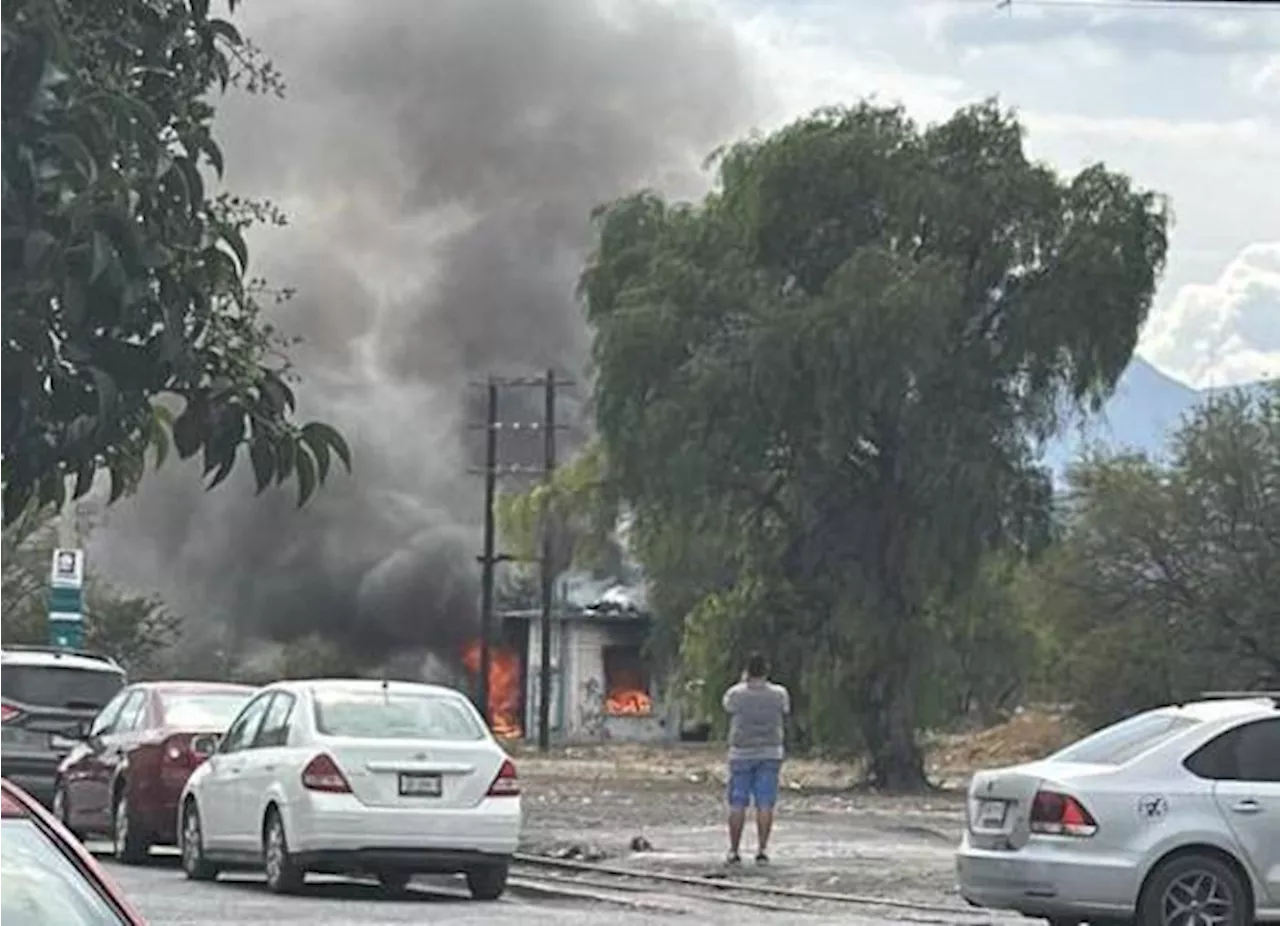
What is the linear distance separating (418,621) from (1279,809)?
60442mm

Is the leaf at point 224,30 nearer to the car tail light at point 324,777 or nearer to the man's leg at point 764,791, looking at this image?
the car tail light at point 324,777

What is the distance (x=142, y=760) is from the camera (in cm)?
2347

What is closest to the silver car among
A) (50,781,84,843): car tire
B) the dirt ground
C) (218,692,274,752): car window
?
the dirt ground

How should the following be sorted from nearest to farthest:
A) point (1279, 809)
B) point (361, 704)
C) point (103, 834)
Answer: point (1279, 809) < point (361, 704) < point (103, 834)

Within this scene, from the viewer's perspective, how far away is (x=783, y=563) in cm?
4228

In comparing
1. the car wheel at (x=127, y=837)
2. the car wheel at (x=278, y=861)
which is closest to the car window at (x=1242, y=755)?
the car wheel at (x=278, y=861)

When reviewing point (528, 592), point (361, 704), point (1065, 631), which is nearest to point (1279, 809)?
point (361, 704)

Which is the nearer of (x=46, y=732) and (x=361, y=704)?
(x=361, y=704)

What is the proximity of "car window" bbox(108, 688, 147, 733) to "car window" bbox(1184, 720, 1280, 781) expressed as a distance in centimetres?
1037

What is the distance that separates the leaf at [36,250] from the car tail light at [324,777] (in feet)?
46.5

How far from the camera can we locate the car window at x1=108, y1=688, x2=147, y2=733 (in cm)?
2419

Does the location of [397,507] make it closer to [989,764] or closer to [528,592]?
[528,592]

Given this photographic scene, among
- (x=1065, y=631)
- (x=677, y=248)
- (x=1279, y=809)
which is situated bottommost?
(x=1279, y=809)

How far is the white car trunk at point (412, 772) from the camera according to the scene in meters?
19.7
